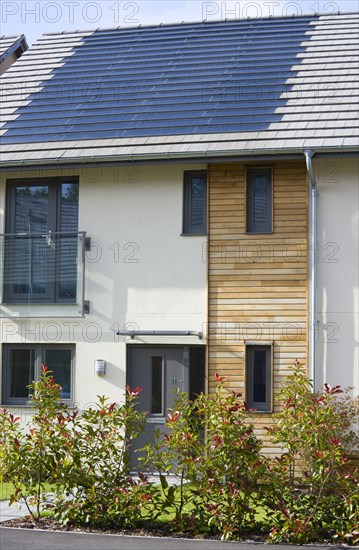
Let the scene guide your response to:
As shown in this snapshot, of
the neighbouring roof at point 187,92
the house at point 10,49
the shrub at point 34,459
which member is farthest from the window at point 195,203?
the house at point 10,49

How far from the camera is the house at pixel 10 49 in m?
22.1

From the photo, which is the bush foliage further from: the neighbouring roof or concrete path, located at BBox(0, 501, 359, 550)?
the neighbouring roof

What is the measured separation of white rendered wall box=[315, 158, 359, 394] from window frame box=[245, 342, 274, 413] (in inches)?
32.8

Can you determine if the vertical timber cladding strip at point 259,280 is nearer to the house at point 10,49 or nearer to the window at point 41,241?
the window at point 41,241

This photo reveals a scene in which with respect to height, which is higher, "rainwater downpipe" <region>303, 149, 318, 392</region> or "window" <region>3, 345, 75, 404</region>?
"rainwater downpipe" <region>303, 149, 318, 392</region>

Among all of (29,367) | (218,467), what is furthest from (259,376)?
(218,467)

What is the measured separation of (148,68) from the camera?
19688 mm

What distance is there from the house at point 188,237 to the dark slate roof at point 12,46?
13.1 ft

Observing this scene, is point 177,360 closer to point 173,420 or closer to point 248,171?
point 248,171

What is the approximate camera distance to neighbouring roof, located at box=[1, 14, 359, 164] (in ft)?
55.6

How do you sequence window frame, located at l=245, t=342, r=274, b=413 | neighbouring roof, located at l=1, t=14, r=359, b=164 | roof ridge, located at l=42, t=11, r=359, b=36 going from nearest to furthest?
window frame, located at l=245, t=342, r=274, b=413, neighbouring roof, located at l=1, t=14, r=359, b=164, roof ridge, located at l=42, t=11, r=359, b=36

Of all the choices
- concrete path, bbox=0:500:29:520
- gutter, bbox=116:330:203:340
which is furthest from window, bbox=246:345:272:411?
concrete path, bbox=0:500:29:520

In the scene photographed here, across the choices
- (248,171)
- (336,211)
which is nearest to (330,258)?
(336,211)

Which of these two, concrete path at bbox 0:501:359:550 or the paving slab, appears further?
the paving slab
